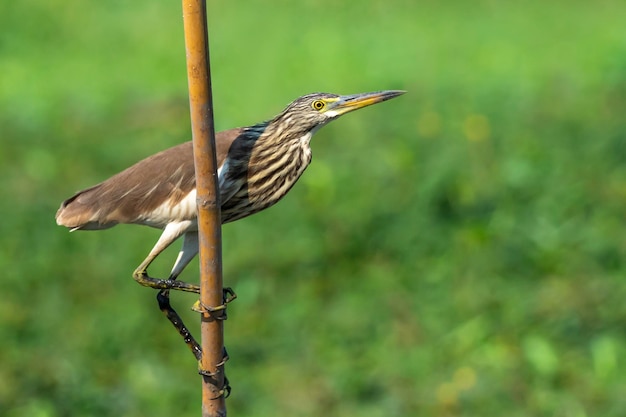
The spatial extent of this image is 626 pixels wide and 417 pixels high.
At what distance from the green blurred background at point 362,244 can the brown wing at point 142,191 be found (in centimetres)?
225

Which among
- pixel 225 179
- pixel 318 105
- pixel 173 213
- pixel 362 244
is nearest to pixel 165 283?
pixel 173 213

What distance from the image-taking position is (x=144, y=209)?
3.72 m

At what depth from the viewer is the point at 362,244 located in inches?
289

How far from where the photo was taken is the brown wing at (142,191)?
12.1 ft

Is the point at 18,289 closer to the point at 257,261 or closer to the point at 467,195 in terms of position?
the point at 257,261

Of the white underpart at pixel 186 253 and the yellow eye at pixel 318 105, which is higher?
the yellow eye at pixel 318 105

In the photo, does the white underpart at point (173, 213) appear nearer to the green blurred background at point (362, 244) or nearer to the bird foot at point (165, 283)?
the bird foot at point (165, 283)

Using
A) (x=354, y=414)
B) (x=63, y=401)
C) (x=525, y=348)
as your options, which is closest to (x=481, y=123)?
(x=525, y=348)

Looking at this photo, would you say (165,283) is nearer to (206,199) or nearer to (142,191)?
(142,191)

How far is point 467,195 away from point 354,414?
2096 mm

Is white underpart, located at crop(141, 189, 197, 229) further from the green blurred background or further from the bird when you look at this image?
the green blurred background

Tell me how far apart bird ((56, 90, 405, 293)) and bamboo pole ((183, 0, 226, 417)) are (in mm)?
383

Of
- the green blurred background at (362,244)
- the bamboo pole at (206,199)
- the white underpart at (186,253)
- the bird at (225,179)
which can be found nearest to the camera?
the bamboo pole at (206,199)

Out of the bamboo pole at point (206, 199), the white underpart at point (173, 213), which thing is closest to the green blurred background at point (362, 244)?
the white underpart at point (173, 213)
